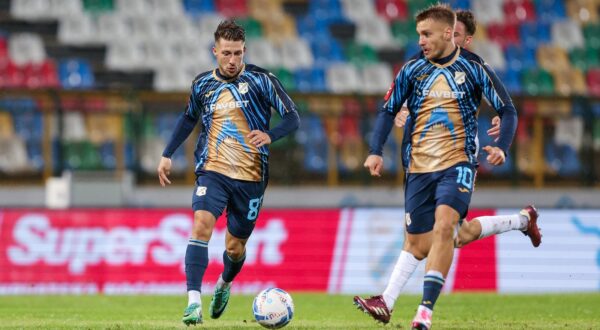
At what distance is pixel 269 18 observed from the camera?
24.6 m

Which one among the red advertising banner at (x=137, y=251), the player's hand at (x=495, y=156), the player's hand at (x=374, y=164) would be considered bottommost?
the red advertising banner at (x=137, y=251)

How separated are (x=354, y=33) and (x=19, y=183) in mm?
9503

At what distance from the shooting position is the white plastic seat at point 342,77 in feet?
75.6

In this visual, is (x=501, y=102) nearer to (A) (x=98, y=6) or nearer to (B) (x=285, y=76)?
(B) (x=285, y=76)

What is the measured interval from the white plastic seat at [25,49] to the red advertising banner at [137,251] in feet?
24.5

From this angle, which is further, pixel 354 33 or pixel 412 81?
pixel 354 33

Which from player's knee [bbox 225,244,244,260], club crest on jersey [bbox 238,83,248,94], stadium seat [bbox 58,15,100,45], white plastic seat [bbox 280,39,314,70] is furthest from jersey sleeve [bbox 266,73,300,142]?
stadium seat [bbox 58,15,100,45]

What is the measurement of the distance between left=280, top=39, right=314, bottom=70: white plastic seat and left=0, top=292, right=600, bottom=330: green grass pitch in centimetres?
954

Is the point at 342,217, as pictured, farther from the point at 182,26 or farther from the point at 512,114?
the point at 182,26

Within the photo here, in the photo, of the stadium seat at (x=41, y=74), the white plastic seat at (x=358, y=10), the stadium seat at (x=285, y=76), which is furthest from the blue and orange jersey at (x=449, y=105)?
the white plastic seat at (x=358, y=10)

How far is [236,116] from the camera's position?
9211mm

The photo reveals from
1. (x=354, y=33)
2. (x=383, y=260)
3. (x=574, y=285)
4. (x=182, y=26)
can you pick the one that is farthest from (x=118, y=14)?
(x=574, y=285)

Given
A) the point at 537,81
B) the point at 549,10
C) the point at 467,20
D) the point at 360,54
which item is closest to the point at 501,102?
the point at 467,20

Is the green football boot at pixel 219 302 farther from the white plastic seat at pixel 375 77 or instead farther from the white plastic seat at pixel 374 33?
the white plastic seat at pixel 374 33
